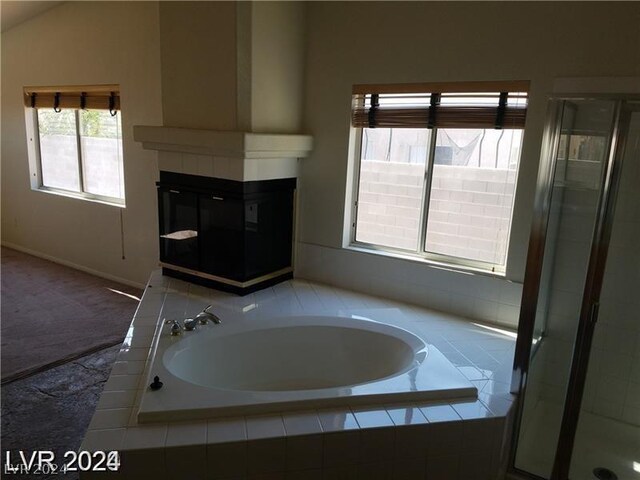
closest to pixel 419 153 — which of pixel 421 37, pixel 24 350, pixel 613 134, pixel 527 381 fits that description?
pixel 421 37

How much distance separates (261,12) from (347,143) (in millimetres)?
1045

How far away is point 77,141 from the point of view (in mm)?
5098

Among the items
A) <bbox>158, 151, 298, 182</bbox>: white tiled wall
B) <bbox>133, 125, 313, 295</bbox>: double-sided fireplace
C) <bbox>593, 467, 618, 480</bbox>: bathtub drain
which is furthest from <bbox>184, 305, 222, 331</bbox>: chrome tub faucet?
<bbox>593, 467, 618, 480</bbox>: bathtub drain

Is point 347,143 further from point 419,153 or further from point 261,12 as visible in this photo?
point 261,12

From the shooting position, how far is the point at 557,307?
2.44 meters

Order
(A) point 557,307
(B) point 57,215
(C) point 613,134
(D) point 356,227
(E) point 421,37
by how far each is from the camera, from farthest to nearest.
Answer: (B) point 57,215
(D) point 356,227
(E) point 421,37
(A) point 557,307
(C) point 613,134

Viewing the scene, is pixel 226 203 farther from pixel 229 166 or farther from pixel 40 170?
pixel 40 170

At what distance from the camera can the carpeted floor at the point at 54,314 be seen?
337 centimetres

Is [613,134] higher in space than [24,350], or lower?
higher

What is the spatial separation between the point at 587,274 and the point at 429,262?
1.21m

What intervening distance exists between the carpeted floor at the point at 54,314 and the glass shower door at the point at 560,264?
2945mm

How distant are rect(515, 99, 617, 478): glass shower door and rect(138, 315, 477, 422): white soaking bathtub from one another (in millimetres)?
437

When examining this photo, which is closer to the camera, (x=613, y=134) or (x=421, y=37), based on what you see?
(x=613, y=134)

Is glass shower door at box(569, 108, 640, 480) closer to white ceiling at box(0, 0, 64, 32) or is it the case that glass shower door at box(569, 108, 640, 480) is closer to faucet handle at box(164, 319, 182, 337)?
faucet handle at box(164, 319, 182, 337)
